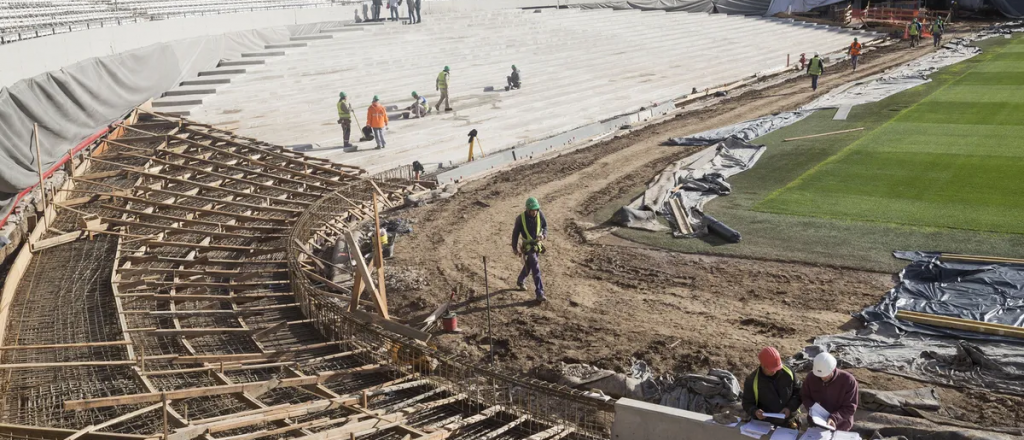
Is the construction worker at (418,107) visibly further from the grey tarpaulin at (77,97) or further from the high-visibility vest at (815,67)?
the high-visibility vest at (815,67)

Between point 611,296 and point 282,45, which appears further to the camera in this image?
point 282,45

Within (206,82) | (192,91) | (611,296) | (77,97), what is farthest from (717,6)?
(611,296)

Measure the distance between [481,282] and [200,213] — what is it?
6625 millimetres

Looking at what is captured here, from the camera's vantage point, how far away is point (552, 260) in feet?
53.3

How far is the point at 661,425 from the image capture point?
8.61 m

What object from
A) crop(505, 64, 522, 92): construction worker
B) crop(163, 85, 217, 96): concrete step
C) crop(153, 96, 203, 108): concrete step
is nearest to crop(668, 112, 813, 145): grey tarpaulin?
crop(505, 64, 522, 92): construction worker

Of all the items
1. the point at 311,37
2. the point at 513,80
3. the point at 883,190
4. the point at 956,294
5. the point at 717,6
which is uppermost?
the point at 717,6

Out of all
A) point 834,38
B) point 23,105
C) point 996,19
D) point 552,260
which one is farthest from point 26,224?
point 996,19

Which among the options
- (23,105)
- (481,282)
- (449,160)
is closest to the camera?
(481,282)

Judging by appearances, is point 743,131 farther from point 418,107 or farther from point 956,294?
point 956,294

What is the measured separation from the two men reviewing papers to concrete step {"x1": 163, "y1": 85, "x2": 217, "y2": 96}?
25235 millimetres

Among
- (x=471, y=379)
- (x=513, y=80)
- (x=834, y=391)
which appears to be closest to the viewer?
(x=834, y=391)

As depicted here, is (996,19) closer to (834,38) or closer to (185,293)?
(834,38)

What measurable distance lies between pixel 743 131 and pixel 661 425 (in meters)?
17.5
